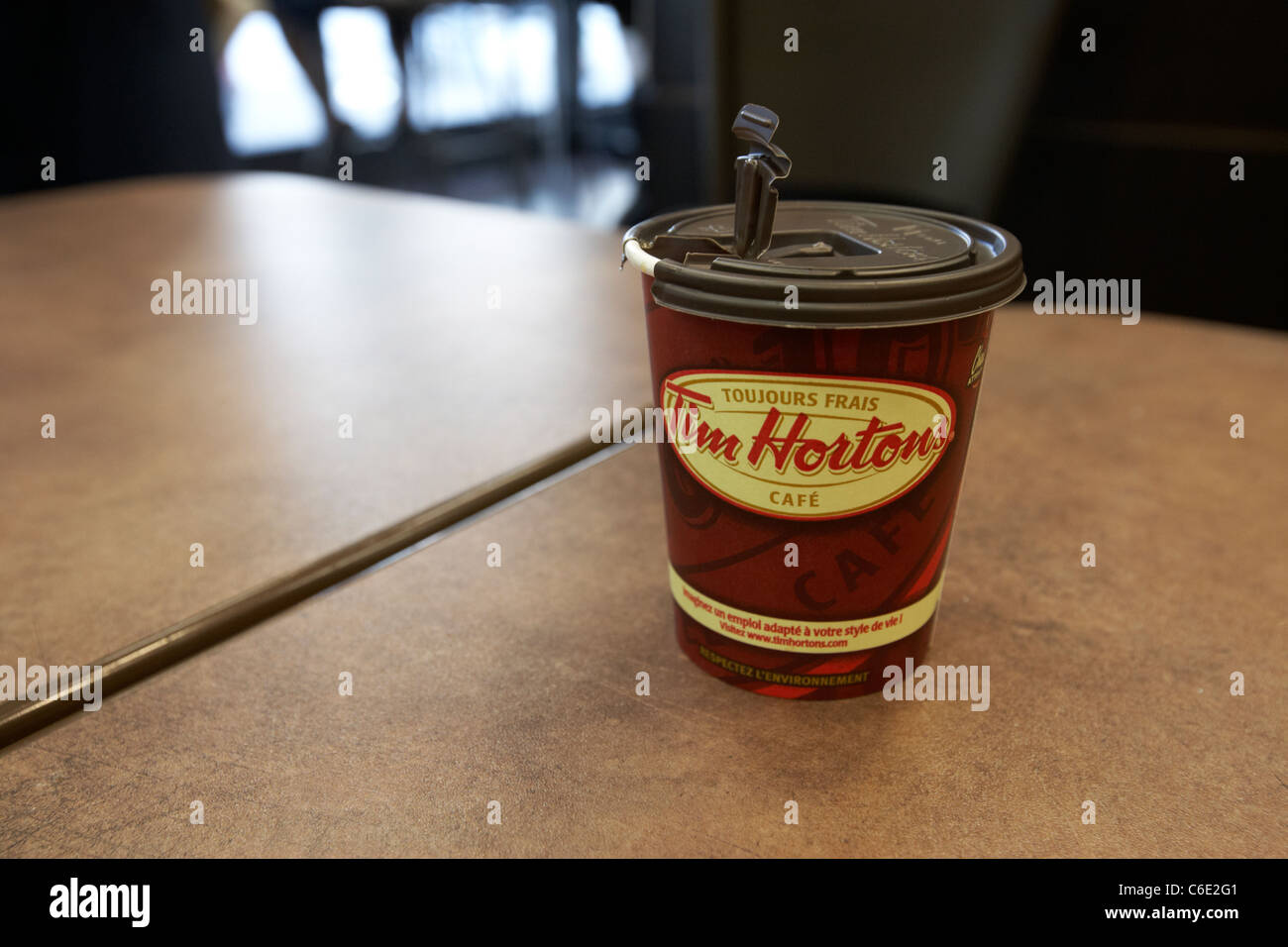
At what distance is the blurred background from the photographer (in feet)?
5.44

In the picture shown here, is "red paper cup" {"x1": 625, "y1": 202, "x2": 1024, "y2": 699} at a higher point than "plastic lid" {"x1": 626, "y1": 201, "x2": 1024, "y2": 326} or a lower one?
lower

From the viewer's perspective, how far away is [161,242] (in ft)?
5.12

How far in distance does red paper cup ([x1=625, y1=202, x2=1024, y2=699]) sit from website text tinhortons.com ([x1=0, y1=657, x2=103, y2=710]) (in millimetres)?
333

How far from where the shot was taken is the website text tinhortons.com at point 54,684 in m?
0.58

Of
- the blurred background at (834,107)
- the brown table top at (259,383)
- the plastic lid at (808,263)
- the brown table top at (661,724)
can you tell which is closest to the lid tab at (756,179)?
the plastic lid at (808,263)

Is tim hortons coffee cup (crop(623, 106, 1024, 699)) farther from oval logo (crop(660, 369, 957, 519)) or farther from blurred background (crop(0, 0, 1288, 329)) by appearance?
blurred background (crop(0, 0, 1288, 329))

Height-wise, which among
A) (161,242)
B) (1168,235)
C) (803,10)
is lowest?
(1168,235)

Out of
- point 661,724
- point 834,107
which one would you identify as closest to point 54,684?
point 661,724

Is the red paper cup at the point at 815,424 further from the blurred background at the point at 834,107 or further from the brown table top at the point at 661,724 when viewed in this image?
the blurred background at the point at 834,107

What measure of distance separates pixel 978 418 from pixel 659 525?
0.35 metres

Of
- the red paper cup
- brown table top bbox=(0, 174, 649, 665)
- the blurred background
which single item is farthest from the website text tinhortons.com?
the blurred background
